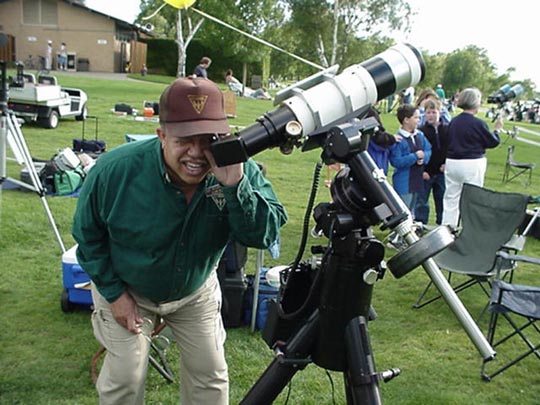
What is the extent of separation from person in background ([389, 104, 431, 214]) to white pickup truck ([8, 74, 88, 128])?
9.06 m

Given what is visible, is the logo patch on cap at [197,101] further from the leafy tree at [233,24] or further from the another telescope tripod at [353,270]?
the leafy tree at [233,24]

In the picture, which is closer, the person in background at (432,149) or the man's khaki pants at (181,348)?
the man's khaki pants at (181,348)

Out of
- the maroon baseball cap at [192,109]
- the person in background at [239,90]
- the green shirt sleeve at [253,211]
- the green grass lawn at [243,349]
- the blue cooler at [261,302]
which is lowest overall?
the green grass lawn at [243,349]

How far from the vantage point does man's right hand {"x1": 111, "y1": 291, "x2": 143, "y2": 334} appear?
88.7 inches

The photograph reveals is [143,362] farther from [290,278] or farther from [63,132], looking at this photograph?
[63,132]

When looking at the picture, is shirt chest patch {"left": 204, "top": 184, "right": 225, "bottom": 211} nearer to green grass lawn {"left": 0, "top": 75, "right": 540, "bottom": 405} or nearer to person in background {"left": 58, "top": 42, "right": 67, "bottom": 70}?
green grass lawn {"left": 0, "top": 75, "right": 540, "bottom": 405}

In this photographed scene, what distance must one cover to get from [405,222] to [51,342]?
10.6ft

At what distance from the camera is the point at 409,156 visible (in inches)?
242

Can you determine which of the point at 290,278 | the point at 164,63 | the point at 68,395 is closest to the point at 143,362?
the point at 290,278

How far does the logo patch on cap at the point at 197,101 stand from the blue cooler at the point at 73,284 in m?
2.47

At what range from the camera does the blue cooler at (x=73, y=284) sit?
411 centimetres

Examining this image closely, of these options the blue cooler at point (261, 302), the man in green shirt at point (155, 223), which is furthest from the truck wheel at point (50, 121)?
the man in green shirt at point (155, 223)

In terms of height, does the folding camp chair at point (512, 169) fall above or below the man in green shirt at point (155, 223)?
below

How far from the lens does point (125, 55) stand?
42.2 meters
